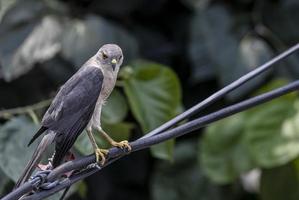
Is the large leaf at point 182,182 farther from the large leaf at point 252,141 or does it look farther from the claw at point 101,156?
the claw at point 101,156

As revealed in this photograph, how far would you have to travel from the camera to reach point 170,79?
2.63 m

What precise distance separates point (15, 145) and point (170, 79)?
58 centimetres

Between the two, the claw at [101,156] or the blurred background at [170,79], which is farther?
the blurred background at [170,79]

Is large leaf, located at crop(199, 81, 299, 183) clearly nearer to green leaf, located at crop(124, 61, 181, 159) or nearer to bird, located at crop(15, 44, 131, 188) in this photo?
green leaf, located at crop(124, 61, 181, 159)

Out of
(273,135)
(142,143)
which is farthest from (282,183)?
(142,143)

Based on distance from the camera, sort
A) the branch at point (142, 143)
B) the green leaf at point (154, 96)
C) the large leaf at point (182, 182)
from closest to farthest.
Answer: the branch at point (142, 143) < the green leaf at point (154, 96) < the large leaf at point (182, 182)

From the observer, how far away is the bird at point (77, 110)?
1.90 meters

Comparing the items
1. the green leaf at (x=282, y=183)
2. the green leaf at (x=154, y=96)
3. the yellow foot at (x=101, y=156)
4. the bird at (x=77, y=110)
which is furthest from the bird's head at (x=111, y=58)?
the green leaf at (x=282, y=183)

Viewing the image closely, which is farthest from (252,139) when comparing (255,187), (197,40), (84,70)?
(84,70)

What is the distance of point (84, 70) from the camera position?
2076 millimetres

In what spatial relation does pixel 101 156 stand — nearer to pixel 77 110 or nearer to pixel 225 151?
pixel 77 110

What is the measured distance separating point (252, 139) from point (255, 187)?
2.44 ft

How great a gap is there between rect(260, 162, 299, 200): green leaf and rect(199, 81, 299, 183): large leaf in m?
0.09

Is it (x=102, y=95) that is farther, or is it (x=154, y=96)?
(x=154, y=96)
